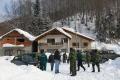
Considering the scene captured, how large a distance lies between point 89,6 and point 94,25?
39.0 feet

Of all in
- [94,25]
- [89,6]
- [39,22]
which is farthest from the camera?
[89,6]

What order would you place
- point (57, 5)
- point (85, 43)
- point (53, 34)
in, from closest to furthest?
point (53, 34)
point (85, 43)
point (57, 5)

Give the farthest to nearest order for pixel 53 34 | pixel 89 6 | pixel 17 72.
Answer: pixel 89 6 < pixel 53 34 < pixel 17 72

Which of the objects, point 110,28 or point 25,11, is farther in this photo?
point 25,11

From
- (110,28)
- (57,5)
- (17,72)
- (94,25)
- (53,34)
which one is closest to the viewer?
(17,72)

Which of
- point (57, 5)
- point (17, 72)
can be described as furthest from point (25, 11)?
point (17, 72)

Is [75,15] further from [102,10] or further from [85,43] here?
[85,43]

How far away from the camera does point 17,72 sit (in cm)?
1582

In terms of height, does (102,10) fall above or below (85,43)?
above

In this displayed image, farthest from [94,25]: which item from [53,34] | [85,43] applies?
[53,34]

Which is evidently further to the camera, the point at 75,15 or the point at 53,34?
the point at 75,15

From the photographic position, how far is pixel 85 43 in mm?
86562

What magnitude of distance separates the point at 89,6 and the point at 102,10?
628 cm

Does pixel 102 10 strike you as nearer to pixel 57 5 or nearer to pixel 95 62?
pixel 57 5
